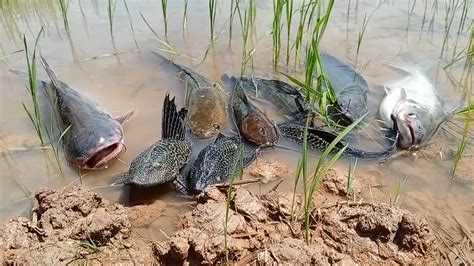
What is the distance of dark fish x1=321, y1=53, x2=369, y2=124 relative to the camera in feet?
12.9

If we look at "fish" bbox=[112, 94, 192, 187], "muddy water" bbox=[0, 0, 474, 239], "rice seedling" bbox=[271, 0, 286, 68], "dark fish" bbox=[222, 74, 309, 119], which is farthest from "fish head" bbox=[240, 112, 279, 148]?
"rice seedling" bbox=[271, 0, 286, 68]

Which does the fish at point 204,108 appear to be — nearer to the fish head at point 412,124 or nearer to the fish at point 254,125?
the fish at point 254,125

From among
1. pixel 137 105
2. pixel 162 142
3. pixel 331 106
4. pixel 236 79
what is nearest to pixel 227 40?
pixel 236 79

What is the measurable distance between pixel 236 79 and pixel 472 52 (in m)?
2.52

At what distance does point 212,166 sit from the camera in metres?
3.25

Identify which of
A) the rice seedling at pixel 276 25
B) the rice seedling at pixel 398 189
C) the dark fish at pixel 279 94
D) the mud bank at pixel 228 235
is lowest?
the rice seedling at pixel 398 189

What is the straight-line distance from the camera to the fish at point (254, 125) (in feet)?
12.3

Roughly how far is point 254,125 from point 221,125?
1.18 feet

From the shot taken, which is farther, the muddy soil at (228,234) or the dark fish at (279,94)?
the dark fish at (279,94)

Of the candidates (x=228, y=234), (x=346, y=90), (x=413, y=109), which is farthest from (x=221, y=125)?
(x=413, y=109)

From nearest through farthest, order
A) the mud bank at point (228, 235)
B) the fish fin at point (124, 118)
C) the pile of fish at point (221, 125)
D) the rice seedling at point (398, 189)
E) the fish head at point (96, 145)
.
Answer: the mud bank at point (228, 235), the rice seedling at point (398, 189), the pile of fish at point (221, 125), the fish head at point (96, 145), the fish fin at point (124, 118)

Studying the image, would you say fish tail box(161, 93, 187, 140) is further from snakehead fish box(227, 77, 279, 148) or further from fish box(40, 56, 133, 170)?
snakehead fish box(227, 77, 279, 148)

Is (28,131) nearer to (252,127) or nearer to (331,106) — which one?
(252,127)

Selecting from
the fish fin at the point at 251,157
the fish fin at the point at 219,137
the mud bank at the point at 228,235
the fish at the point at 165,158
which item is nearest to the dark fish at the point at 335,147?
the fish fin at the point at 251,157
